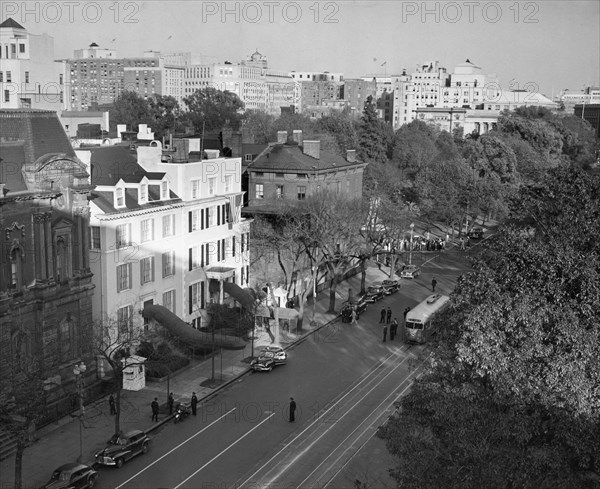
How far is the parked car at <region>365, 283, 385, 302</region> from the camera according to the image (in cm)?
6024

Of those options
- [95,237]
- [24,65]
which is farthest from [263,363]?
[24,65]

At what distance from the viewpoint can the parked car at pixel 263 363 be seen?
43875 mm

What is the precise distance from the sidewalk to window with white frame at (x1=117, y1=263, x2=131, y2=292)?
5122mm

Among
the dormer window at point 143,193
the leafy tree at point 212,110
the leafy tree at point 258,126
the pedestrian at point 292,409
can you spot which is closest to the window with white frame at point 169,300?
the dormer window at point 143,193

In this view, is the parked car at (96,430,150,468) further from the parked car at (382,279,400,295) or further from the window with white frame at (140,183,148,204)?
the parked car at (382,279,400,295)

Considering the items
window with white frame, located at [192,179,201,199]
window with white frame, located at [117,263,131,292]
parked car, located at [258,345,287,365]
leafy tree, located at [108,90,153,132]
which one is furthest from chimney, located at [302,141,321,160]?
leafy tree, located at [108,90,153,132]

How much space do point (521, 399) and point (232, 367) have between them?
2405 centimetres

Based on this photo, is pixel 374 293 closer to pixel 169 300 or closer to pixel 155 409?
pixel 169 300

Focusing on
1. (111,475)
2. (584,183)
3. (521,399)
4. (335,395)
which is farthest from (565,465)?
(335,395)

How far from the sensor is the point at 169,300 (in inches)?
1850

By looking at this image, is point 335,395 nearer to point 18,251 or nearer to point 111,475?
point 111,475

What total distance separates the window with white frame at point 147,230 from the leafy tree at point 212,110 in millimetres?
83818

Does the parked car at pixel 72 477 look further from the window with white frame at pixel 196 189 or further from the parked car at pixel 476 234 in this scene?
the parked car at pixel 476 234

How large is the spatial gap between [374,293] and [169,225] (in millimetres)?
19663
